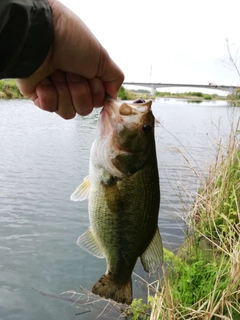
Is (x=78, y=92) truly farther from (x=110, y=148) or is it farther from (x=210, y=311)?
(x=210, y=311)

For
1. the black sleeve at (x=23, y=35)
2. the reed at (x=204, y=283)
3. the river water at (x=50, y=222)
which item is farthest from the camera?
the river water at (x=50, y=222)

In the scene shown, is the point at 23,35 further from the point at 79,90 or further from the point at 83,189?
the point at 83,189

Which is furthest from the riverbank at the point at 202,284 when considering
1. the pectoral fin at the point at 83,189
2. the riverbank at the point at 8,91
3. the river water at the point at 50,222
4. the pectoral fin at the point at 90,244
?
the riverbank at the point at 8,91

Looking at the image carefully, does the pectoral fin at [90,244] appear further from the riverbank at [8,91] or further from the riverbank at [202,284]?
the riverbank at [8,91]

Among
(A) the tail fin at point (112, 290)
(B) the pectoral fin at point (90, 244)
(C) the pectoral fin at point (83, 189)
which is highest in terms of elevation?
(C) the pectoral fin at point (83, 189)

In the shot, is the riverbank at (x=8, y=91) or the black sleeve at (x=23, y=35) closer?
the black sleeve at (x=23, y=35)

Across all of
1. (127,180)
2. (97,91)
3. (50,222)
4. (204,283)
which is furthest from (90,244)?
(50,222)

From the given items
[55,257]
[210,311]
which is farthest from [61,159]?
[210,311]

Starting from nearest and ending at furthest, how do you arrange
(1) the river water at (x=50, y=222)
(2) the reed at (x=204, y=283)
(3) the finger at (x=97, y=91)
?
1. (3) the finger at (x=97, y=91)
2. (2) the reed at (x=204, y=283)
3. (1) the river water at (x=50, y=222)

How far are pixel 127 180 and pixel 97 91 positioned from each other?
1.70ft

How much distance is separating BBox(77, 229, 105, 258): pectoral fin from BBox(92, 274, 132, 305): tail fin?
15 cm

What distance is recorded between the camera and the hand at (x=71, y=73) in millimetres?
1744

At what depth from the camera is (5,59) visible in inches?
63.6

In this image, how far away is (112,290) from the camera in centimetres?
220
